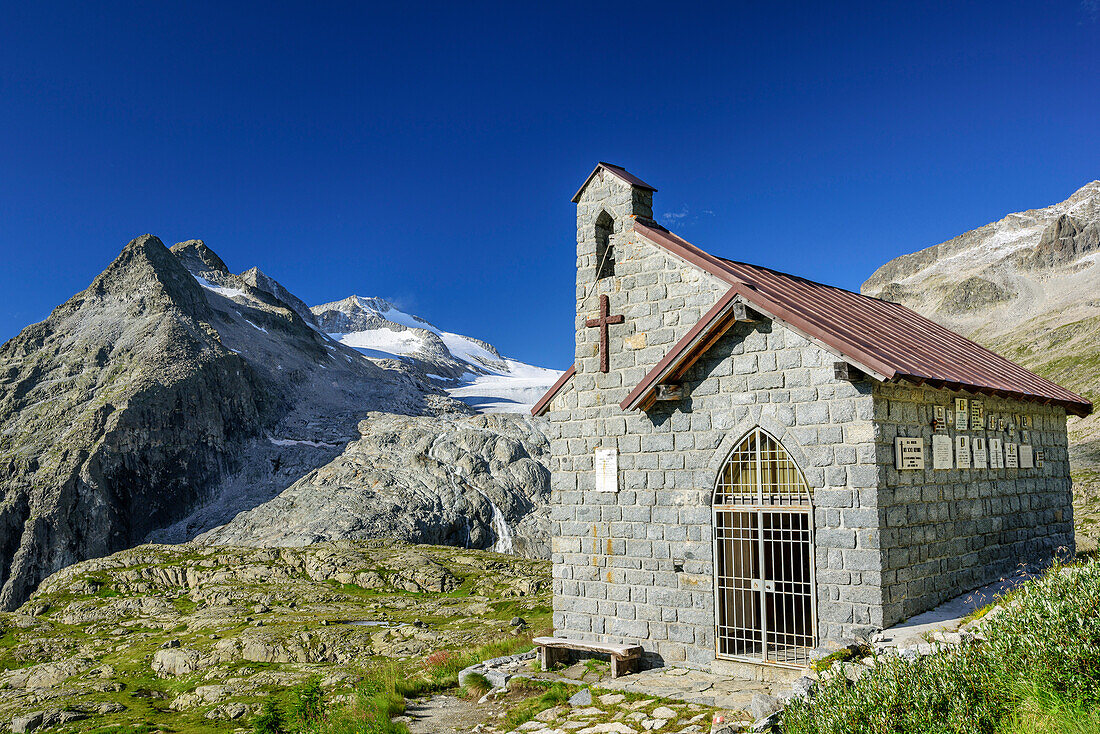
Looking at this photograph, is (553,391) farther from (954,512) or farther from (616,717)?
(954,512)

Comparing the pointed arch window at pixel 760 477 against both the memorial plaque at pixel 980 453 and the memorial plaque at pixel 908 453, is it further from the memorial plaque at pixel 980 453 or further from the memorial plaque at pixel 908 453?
the memorial plaque at pixel 980 453

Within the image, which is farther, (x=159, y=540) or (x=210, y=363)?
(x=210, y=363)

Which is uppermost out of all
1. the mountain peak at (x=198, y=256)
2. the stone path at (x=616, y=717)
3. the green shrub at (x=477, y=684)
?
the mountain peak at (x=198, y=256)

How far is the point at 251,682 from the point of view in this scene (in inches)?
637

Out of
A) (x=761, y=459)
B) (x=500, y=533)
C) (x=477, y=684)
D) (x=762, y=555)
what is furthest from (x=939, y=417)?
(x=500, y=533)

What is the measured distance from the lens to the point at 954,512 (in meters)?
11.6

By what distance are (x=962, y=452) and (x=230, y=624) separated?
21871mm

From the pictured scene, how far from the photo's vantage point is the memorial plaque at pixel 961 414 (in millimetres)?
11922

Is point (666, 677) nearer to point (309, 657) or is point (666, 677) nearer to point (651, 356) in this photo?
point (651, 356)

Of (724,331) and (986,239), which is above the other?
(986,239)

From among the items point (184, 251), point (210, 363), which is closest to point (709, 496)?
point (210, 363)

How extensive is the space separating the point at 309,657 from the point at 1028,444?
17047 mm

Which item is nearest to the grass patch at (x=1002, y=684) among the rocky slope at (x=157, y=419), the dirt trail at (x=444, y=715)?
the dirt trail at (x=444, y=715)

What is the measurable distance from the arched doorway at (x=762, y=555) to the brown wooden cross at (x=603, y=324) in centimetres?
316
